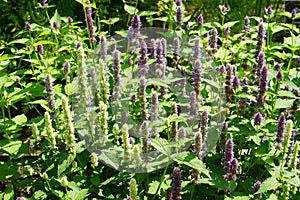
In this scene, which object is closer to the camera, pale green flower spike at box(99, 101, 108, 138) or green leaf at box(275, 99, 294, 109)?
pale green flower spike at box(99, 101, 108, 138)

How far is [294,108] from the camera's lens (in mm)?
3209

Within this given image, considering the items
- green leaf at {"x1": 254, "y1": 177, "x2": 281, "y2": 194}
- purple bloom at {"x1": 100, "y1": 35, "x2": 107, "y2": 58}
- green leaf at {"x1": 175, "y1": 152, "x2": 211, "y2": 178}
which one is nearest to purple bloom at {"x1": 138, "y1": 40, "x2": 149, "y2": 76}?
purple bloom at {"x1": 100, "y1": 35, "x2": 107, "y2": 58}

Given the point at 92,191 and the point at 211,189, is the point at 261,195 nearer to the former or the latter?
the point at 211,189

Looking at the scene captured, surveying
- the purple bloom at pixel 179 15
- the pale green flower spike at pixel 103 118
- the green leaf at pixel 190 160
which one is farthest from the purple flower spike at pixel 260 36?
the pale green flower spike at pixel 103 118

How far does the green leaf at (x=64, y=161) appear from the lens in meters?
2.52

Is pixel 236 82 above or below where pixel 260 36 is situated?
below

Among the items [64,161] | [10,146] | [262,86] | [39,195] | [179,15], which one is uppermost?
[179,15]

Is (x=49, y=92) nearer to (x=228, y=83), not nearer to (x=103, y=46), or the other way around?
(x=103, y=46)

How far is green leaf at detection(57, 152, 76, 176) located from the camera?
2523 millimetres

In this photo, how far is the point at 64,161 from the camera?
2588mm

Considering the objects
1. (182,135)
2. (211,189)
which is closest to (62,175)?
(182,135)

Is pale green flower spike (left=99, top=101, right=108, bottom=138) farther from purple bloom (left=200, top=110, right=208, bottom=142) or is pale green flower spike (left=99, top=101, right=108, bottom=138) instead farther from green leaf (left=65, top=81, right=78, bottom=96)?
purple bloom (left=200, top=110, right=208, bottom=142)

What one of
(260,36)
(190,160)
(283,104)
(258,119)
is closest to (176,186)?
(190,160)

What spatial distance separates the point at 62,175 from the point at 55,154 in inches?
11.3
